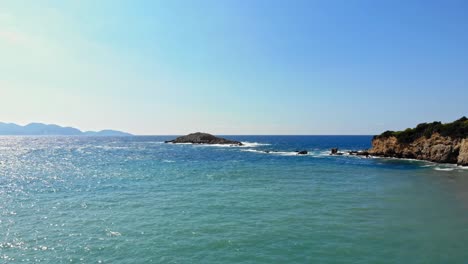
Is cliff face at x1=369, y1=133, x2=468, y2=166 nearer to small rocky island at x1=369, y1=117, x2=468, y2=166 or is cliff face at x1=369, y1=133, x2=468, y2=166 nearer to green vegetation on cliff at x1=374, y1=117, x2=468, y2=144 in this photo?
small rocky island at x1=369, y1=117, x2=468, y2=166

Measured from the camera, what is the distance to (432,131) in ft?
251

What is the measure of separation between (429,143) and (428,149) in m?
1.60

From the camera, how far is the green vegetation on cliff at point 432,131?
68769 mm

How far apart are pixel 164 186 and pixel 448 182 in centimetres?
4134

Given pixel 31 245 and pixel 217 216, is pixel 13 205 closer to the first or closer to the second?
pixel 31 245

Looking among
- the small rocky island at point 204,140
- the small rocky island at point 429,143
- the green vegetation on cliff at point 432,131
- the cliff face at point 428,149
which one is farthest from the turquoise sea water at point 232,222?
the small rocky island at point 204,140

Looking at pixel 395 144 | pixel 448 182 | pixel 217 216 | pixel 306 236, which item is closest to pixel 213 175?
pixel 217 216

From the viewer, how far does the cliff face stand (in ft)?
220

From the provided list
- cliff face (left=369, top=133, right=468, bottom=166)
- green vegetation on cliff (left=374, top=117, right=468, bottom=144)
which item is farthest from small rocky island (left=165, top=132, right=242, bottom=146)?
green vegetation on cliff (left=374, top=117, right=468, bottom=144)

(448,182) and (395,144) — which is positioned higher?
(395,144)

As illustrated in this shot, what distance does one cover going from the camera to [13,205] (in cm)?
2886

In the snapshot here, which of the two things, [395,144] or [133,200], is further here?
[395,144]

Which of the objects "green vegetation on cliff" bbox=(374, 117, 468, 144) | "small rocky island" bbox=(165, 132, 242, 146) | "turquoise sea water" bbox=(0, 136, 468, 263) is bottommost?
"turquoise sea water" bbox=(0, 136, 468, 263)

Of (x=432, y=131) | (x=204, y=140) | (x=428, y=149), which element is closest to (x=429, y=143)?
(x=428, y=149)
